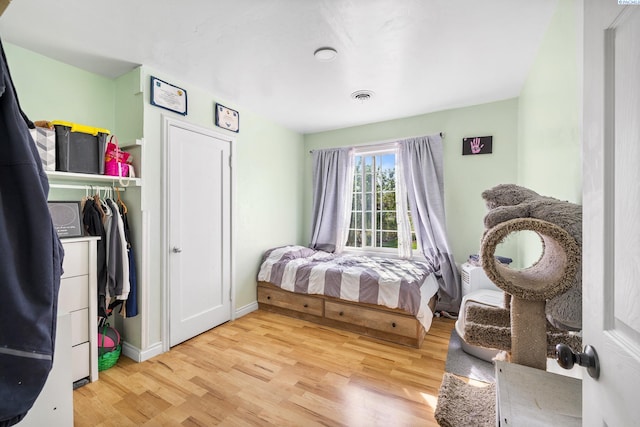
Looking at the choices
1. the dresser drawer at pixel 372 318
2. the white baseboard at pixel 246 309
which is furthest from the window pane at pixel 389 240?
the white baseboard at pixel 246 309

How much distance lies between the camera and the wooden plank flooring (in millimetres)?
1644

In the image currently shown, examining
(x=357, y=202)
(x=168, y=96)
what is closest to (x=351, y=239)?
(x=357, y=202)

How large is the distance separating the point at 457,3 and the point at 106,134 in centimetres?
262

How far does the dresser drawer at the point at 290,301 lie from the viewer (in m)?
3.01

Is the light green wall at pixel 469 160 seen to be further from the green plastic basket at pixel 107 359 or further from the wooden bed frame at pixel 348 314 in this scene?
the green plastic basket at pixel 107 359

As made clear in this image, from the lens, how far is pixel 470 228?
10.5ft

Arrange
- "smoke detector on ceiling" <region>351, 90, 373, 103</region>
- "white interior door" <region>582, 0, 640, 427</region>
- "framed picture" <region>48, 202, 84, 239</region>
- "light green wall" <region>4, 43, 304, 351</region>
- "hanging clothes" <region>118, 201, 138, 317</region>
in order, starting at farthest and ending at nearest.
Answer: "smoke detector on ceiling" <region>351, 90, 373, 103</region>
"hanging clothes" <region>118, 201, 138, 317</region>
"light green wall" <region>4, 43, 304, 351</region>
"framed picture" <region>48, 202, 84, 239</region>
"white interior door" <region>582, 0, 640, 427</region>

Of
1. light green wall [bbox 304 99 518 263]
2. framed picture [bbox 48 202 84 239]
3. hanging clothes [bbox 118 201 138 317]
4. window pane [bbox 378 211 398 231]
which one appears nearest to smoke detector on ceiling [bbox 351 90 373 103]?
light green wall [bbox 304 99 518 263]

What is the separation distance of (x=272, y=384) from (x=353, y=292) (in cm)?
116

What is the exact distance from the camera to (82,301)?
1.95 metres

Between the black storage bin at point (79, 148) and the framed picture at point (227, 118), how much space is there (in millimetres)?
1044

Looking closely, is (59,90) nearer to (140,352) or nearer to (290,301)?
(140,352)

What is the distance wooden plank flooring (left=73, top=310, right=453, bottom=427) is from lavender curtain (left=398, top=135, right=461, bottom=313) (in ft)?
2.19

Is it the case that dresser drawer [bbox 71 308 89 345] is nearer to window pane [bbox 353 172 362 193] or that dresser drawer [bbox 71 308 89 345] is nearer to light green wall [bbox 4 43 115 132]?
light green wall [bbox 4 43 115 132]
